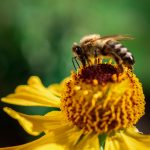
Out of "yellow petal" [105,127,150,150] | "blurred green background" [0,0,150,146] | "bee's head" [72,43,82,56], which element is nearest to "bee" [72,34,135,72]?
"bee's head" [72,43,82,56]

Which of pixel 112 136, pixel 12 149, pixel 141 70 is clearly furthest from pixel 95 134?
pixel 141 70

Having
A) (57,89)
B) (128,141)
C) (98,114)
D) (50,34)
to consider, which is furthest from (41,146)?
(50,34)

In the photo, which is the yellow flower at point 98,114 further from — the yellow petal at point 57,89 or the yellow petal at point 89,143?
the yellow petal at point 57,89

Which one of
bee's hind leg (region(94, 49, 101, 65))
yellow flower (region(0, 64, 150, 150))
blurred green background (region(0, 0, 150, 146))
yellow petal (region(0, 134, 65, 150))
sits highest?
blurred green background (region(0, 0, 150, 146))

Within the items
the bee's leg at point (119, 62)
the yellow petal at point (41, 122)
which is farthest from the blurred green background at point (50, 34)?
the bee's leg at point (119, 62)

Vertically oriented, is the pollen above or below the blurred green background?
below

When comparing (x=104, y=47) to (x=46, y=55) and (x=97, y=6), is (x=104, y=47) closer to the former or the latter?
(x=46, y=55)

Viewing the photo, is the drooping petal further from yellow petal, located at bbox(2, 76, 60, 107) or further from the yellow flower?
yellow petal, located at bbox(2, 76, 60, 107)
